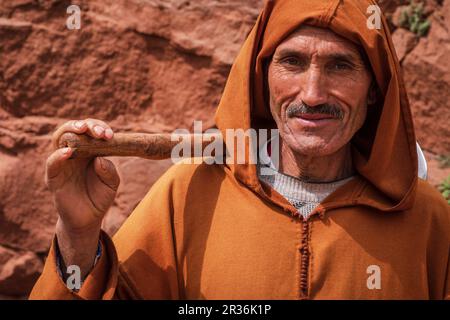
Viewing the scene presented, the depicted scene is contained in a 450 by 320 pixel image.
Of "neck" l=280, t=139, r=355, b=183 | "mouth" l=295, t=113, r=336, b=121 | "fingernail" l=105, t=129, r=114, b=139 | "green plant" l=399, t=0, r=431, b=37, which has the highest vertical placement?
"green plant" l=399, t=0, r=431, b=37

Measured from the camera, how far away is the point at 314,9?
123 inches

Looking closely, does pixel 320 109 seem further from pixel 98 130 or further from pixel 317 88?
pixel 98 130

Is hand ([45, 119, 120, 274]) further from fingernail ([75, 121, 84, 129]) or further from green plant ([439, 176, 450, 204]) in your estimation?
green plant ([439, 176, 450, 204])

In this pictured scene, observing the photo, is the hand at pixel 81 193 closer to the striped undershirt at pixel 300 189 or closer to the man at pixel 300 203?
the man at pixel 300 203

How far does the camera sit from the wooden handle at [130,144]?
285cm

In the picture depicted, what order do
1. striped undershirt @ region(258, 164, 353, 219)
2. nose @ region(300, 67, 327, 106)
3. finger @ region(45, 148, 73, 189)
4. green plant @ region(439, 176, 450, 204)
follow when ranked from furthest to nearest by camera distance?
green plant @ region(439, 176, 450, 204) < striped undershirt @ region(258, 164, 353, 219) < nose @ region(300, 67, 327, 106) < finger @ region(45, 148, 73, 189)

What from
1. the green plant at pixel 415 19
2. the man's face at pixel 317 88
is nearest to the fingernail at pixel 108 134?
the man's face at pixel 317 88

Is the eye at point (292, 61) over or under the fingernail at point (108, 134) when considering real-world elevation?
over

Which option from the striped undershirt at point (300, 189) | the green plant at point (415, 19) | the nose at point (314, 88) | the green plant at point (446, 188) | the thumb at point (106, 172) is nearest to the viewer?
the thumb at point (106, 172)

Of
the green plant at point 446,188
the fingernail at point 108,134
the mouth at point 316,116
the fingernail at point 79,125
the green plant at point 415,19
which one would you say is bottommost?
the fingernail at point 108,134

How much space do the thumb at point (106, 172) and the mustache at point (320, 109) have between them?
0.72 m

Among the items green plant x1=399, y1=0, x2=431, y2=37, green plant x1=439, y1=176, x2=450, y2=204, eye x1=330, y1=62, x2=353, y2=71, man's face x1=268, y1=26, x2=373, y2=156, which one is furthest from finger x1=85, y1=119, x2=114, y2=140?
green plant x1=399, y1=0, x2=431, y2=37

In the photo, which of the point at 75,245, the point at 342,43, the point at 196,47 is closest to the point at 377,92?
the point at 342,43

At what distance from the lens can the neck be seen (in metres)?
3.31
